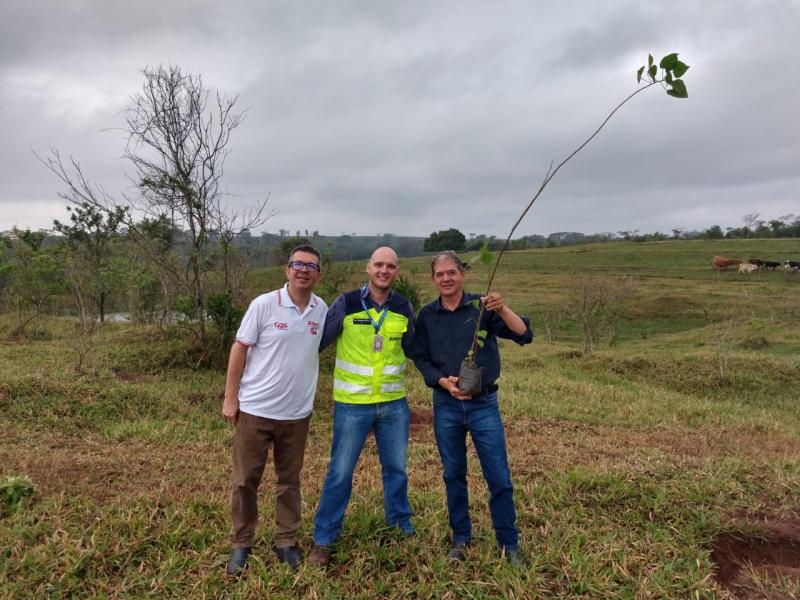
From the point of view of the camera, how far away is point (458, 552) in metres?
3.13

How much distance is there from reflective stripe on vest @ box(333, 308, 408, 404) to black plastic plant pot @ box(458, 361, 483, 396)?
0.45 metres

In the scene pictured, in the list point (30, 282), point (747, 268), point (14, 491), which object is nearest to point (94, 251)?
point (30, 282)

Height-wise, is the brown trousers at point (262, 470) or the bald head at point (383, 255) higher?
the bald head at point (383, 255)

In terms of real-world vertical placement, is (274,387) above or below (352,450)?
above

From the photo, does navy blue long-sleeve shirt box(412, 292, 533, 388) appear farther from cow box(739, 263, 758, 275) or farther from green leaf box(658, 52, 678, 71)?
cow box(739, 263, 758, 275)

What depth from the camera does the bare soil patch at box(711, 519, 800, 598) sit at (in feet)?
9.82

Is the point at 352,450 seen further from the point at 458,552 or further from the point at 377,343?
the point at 458,552

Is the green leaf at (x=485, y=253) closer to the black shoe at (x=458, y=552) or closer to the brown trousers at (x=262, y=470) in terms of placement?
the brown trousers at (x=262, y=470)

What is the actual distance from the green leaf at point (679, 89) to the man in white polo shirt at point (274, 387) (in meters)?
1.92

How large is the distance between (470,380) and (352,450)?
2.76 ft

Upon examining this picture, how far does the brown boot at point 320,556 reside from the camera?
3.03 meters

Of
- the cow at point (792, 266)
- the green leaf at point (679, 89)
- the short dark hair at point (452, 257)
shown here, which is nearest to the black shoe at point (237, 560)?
the short dark hair at point (452, 257)

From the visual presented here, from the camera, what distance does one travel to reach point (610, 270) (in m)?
35.6

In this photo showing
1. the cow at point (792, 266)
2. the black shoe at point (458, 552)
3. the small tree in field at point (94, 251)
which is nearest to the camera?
the black shoe at point (458, 552)
